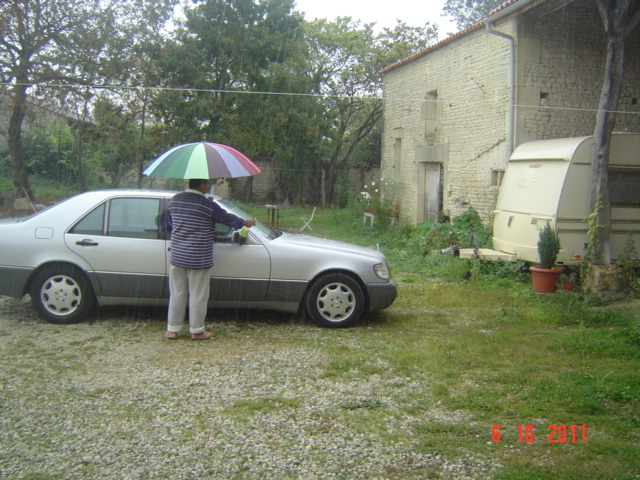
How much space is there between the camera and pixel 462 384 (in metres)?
5.07

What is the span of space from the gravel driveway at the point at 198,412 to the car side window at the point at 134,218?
1.07 metres

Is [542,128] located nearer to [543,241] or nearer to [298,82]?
[543,241]

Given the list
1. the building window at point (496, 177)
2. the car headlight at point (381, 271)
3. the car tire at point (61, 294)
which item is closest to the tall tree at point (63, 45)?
the building window at point (496, 177)

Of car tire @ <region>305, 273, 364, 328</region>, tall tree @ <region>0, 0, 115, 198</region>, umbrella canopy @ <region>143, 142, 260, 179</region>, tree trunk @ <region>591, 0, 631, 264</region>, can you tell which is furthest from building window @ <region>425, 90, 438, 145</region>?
umbrella canopy @ <region>143, 142, 260, 179</region>

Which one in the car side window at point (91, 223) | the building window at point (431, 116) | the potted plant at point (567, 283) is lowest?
the potted plant at point (567, 283)

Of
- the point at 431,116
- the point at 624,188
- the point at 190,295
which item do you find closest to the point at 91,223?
the point at 190,295

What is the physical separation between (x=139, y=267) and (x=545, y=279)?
576 centimetres

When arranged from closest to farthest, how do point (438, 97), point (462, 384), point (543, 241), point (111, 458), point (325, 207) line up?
point (111, 458) < point (462, 384) < point (543, 241) < point (438, 97) < point (325, 207)

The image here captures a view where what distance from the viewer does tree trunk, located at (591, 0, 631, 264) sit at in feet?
30.5

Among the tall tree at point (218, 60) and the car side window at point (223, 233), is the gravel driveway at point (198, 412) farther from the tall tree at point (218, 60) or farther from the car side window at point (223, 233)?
the tall tree at point (218, 60)

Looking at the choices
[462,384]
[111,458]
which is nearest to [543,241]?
[462,384]

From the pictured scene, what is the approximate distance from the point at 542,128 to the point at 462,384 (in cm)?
876

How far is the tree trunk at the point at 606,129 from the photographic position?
9297 millimetres
